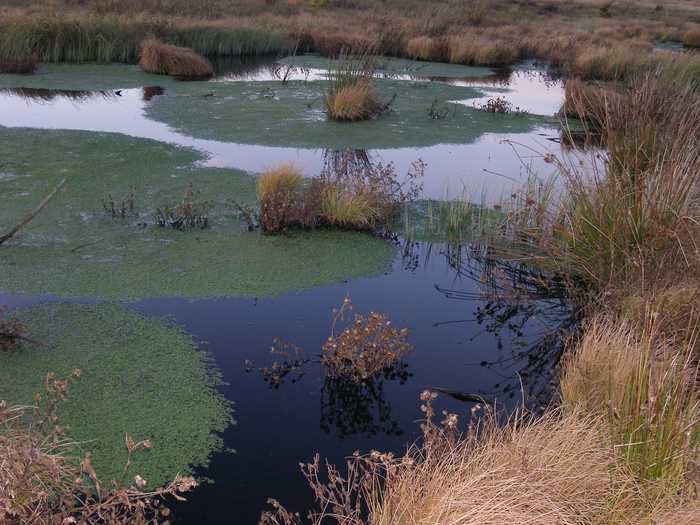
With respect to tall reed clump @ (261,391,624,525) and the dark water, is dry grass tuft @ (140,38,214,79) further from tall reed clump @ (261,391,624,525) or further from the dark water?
tall reed clump @ (261,391,624,525)

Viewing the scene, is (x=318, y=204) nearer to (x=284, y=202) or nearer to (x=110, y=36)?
(x=284, y=202)

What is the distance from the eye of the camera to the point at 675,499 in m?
2.23

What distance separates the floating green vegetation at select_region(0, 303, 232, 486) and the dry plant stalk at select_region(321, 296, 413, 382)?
0.62m

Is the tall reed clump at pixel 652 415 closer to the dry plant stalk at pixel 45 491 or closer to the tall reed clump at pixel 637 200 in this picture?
the tall reed clump at pixel 637 200

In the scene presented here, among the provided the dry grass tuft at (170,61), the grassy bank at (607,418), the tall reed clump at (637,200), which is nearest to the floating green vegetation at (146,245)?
the tall reed clump at (637,200)

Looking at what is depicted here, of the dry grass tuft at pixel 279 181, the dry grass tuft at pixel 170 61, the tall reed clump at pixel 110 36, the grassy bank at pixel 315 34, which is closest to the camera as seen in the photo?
the dry grass tuft at pixel 279 181

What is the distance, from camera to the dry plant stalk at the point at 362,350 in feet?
11.4

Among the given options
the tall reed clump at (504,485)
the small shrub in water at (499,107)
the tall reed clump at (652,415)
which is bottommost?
the tall reed clump at (504,485)

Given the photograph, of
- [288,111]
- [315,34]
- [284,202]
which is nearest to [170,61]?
[288,111]

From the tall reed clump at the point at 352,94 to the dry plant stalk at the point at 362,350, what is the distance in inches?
241

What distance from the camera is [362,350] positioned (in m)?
3.54

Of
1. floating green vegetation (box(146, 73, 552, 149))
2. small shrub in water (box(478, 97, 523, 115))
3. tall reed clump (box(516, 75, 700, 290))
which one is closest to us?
tall reed clump (box(516, 75, 700, 290))

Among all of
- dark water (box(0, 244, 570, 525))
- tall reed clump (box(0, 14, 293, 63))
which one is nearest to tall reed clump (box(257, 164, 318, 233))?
dark water (box(0, 244, 570, 525))

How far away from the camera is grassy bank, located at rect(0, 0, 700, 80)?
13961 millimetres
